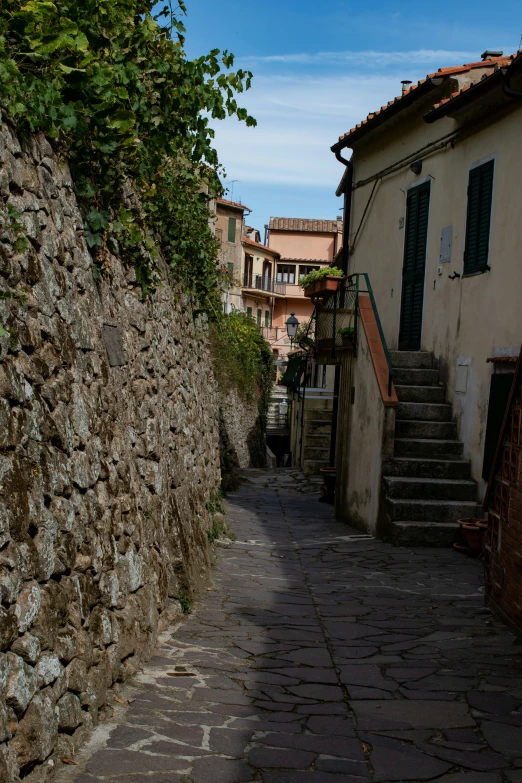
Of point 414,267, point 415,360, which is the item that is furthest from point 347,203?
point 415,360

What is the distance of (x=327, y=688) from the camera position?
18.5 feet

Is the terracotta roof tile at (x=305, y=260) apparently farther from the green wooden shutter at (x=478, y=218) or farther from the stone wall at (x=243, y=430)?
the green wooden shutter at (x=478, y=218)

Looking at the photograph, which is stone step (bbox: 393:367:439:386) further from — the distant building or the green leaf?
the distant building

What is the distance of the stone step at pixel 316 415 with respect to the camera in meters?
22.5

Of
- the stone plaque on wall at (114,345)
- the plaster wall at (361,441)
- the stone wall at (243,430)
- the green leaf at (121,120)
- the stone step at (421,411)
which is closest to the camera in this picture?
the green leaf at (121,120)

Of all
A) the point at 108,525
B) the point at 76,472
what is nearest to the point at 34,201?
the point at 76,472

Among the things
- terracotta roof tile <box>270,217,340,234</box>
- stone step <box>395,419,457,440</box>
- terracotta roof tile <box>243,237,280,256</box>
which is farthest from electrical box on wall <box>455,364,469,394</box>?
terracotta roof tile <box>270,217,340,234</box>

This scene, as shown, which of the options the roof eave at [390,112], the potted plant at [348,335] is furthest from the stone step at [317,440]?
the potted plant at [348,335]

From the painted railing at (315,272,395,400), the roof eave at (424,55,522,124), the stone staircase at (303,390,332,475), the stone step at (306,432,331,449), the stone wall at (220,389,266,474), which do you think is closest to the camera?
the roof eave at (424,55,522,124)

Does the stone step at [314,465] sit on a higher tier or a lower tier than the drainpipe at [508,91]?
lower

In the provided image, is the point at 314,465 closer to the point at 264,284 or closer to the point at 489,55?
the point at 489,55

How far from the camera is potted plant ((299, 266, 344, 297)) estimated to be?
1497 cm

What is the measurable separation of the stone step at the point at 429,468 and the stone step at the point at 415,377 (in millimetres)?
1646

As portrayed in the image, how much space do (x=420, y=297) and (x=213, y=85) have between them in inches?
306
